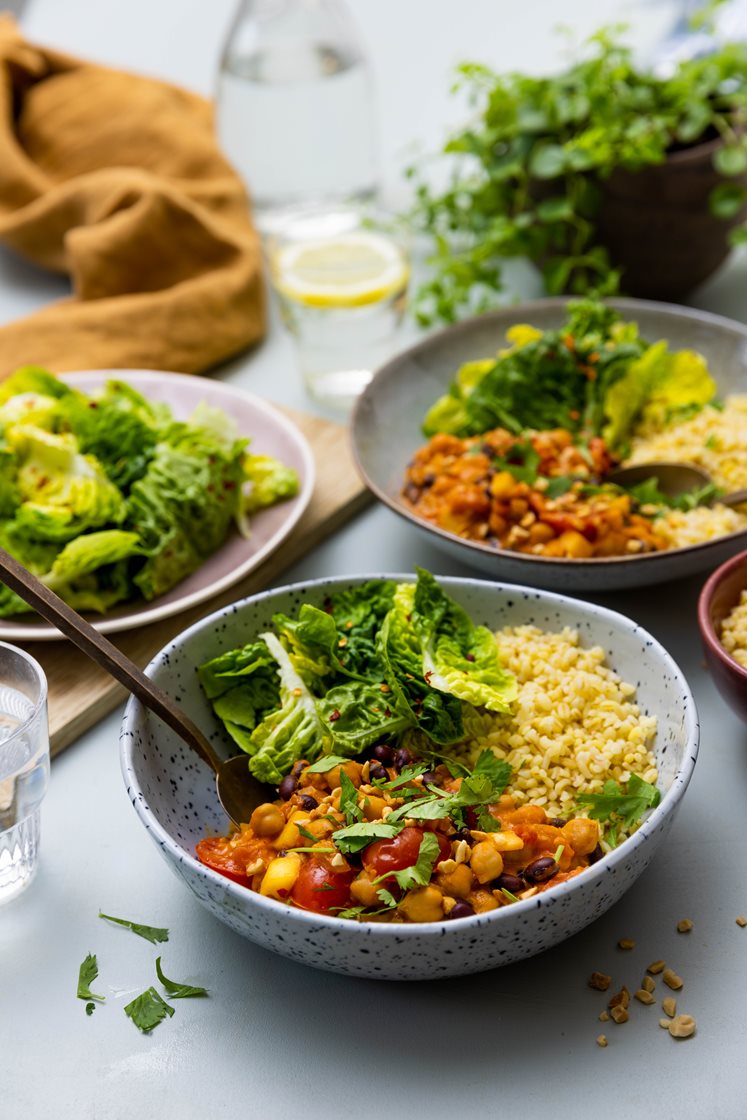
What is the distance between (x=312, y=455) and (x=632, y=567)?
0.86 meters

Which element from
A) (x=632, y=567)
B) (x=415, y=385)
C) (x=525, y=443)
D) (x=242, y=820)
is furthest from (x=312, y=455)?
(x=242, y=820)

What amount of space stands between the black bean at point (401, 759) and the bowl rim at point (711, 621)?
503 mm

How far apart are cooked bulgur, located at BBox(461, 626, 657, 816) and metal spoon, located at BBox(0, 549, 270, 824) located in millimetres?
346

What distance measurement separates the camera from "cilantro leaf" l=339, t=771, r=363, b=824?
1692mm

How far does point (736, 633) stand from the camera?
6.54 feet

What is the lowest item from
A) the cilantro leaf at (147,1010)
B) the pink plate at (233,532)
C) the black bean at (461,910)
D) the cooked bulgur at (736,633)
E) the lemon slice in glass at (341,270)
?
the cilantro leaf at (147,1010)

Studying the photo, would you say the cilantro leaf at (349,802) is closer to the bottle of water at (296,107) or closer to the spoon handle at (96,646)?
the spoon handle at (96,646)

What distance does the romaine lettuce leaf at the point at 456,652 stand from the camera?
1.87 metres

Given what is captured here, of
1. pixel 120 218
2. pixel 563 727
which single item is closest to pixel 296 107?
pixel 120 218

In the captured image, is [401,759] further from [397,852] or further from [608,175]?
[608,175]

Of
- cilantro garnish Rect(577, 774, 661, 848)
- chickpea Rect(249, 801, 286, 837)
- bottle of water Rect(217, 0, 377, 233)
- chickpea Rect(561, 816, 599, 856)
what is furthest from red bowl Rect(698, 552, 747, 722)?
→ bottle of water Rect(217, 0, 377, 233)

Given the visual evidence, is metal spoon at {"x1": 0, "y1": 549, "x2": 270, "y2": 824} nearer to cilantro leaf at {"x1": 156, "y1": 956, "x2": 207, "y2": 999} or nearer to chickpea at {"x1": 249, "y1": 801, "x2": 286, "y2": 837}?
chickpea at {"x1": 249, "y1": 801, "x2": 286, "y2": 837}

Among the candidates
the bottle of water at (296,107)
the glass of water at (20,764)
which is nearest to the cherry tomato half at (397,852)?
the glass of water at (20,764)

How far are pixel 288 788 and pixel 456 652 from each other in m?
0.35
